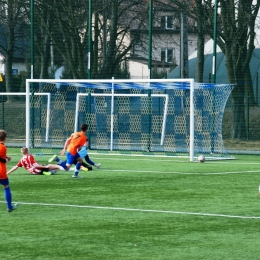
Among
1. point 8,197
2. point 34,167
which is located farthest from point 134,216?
point 34,167

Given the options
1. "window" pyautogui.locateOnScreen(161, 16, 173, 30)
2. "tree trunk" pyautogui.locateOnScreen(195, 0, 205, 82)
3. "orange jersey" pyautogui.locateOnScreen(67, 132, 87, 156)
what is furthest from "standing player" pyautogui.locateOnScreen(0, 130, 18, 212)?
"window" pyautogui.locateOnScreen(161, 16, 173, 30)

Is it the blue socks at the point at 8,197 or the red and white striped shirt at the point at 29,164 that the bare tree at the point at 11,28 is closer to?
the red and white striped shirt at the point at 29,164

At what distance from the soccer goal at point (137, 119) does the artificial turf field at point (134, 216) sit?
6.83 metres

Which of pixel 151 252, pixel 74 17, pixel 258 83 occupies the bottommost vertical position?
pixel 151 252

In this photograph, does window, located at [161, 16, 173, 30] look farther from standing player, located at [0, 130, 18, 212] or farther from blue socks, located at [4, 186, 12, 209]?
blue socks, located at [4, 186, 12, 209]

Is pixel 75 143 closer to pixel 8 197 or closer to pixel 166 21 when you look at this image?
pixel 8 197

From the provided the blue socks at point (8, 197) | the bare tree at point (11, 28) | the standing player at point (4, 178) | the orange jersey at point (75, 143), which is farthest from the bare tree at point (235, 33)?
the blue socks at point (8, 197)

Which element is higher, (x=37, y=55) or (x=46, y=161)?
(x=37, y=55)

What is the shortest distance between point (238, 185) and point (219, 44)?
1453cm

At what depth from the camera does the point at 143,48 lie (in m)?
34.9

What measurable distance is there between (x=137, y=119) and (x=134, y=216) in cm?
1760

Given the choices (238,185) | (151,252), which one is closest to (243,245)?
(151,252)

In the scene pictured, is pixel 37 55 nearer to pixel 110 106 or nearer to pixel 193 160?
Result: pixel 110 106

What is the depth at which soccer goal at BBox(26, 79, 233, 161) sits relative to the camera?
27031 mm
